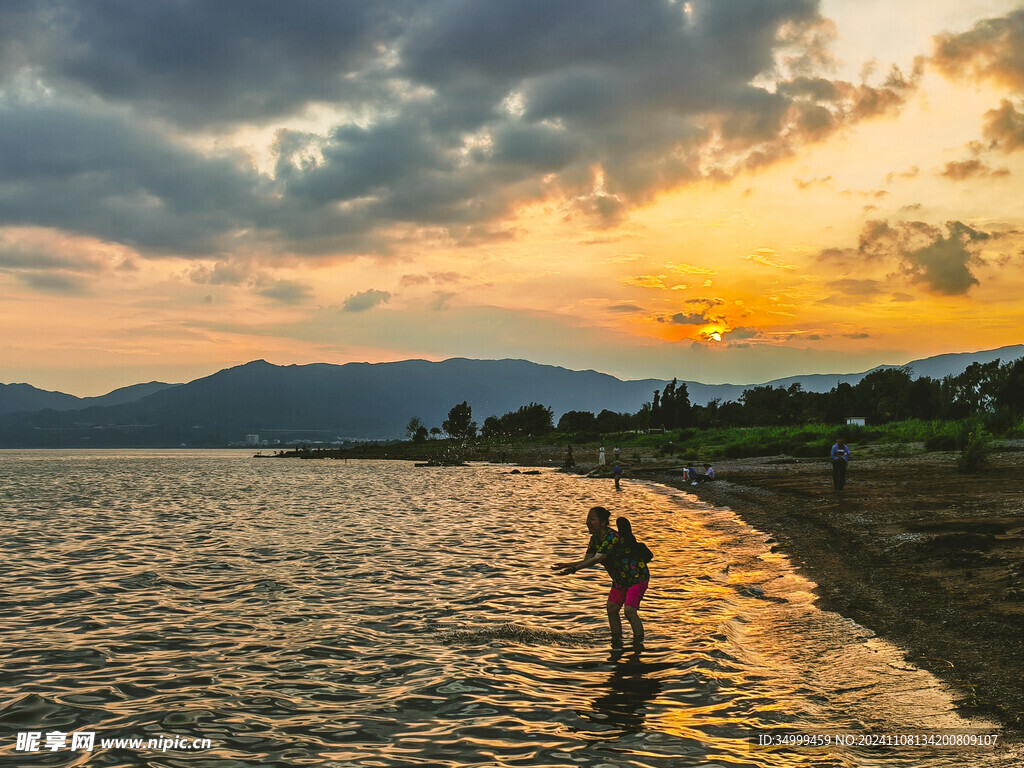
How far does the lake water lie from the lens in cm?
919

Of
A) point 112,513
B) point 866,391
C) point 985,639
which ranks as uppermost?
point 866,391

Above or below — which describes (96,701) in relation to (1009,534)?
below

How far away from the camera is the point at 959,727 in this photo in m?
8.84

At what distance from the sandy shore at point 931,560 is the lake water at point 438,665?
2.19 feet

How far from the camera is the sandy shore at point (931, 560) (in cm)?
1099

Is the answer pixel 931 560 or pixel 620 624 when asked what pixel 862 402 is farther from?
pixel 620 624

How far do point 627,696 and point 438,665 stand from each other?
3.51m

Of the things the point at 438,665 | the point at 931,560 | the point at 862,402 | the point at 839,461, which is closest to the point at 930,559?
the point at 931,560

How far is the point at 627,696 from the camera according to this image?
10992 mm

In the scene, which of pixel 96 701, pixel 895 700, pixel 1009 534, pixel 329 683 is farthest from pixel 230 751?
pixel 1009 534

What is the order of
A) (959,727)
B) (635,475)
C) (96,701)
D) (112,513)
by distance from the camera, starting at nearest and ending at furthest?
(959,727) → (96,701) → (112,513) → (635,475)

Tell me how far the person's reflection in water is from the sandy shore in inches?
167

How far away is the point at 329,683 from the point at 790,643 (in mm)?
8445

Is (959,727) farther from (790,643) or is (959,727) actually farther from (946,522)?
(946,522)
